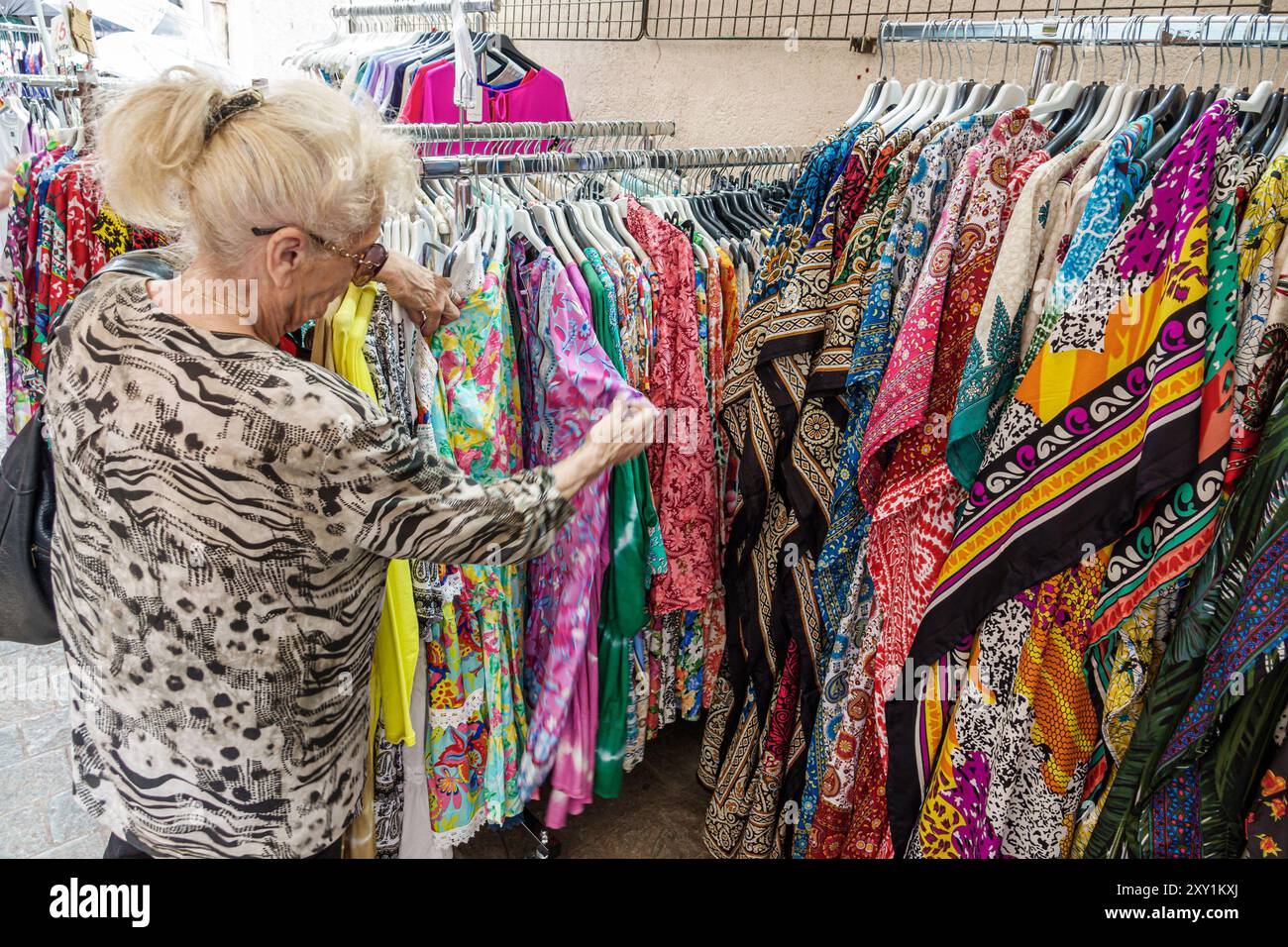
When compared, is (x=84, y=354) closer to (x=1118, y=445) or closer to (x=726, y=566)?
(x=726, y=566)

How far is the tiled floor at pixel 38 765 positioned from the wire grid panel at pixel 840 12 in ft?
8.81

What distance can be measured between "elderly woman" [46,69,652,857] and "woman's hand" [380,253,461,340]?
129 mm

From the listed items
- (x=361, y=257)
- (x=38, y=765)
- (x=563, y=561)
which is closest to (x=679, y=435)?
(x=563, y=561)

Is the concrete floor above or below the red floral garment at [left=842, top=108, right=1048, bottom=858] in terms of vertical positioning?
below

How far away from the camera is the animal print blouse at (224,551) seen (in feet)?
3.12

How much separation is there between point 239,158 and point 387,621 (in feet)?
2.51

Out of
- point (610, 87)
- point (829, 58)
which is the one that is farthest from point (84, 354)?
point (610, 87)

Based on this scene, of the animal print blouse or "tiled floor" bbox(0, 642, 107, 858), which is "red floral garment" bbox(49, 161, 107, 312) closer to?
the animal print blouse

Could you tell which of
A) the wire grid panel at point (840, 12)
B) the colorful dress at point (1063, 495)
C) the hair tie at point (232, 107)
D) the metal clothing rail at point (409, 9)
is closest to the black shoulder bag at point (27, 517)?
the hair tie at point (232, 107)

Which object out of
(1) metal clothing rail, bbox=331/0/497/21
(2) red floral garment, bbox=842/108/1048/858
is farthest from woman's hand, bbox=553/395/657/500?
(1) metal clothing rail, bbox=331/0/497/21

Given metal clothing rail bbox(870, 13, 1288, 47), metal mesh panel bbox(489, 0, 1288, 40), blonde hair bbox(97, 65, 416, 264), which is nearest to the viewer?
→ blonde hair bbox(97, 65, 416, 264)

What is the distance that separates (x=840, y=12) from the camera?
2.42 m

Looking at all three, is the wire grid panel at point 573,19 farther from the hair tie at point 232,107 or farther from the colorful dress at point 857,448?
the hair tie at point 232,107

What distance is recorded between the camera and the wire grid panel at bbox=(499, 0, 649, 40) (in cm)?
310
